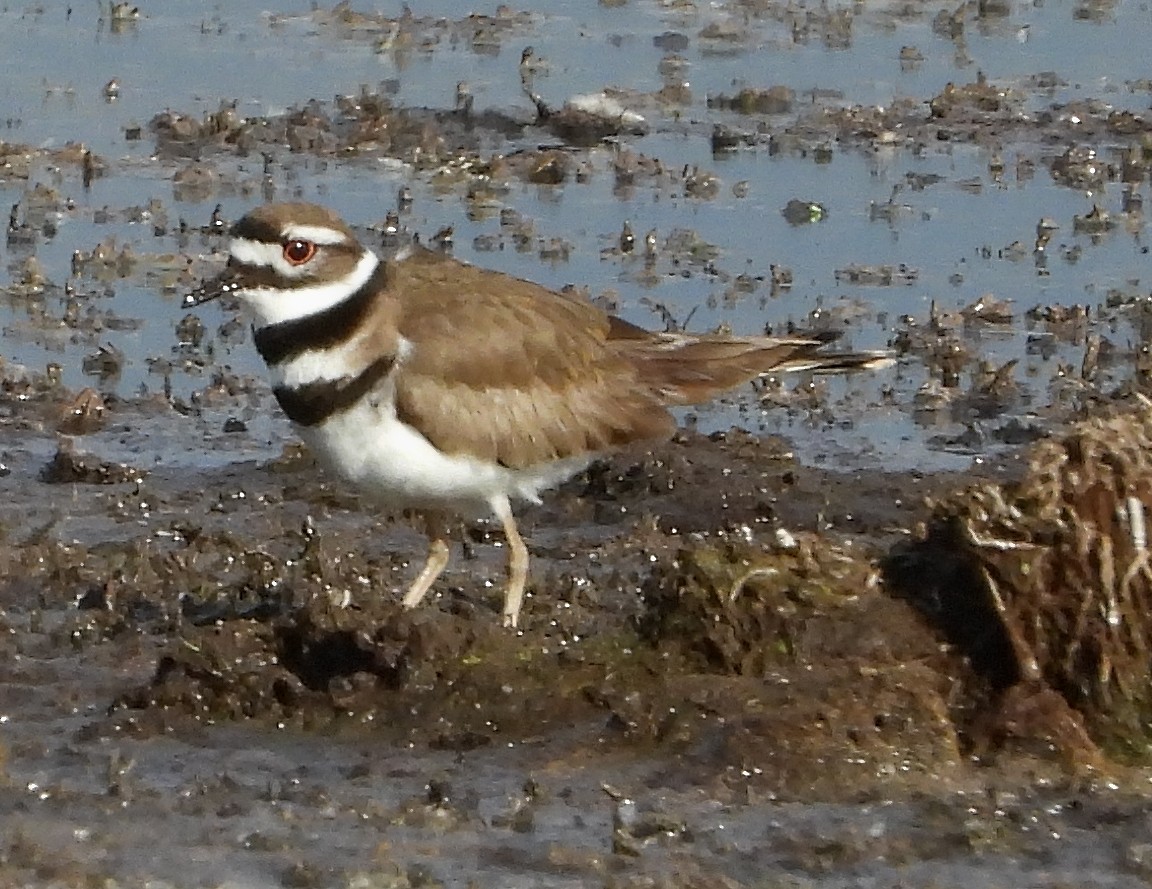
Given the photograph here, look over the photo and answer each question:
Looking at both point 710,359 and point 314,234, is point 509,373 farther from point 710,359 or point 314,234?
point 710,359

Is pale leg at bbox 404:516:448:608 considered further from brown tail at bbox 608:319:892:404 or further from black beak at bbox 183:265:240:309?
black beak at bbox 183:265:240:309

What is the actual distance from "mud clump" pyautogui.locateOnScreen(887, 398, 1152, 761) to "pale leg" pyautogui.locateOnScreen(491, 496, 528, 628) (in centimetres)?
155

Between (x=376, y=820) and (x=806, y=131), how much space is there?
9.11 meters

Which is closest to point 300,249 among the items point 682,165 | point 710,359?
point 710,359

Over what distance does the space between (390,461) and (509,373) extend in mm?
645

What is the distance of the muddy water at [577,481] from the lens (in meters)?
6.20

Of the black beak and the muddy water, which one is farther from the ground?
the black beak

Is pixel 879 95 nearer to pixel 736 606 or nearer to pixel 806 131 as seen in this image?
pixel 806 131

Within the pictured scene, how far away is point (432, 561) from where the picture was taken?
26.1 ft

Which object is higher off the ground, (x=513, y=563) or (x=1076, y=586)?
(x=1076, y=586)

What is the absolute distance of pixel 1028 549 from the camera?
669cm

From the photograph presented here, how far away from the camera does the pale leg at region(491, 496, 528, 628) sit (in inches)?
305

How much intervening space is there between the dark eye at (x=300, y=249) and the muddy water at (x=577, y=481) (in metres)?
0.97

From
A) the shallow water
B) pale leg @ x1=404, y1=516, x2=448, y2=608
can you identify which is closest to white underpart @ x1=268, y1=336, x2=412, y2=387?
pale leg @ x1=404, y1=516, x2=448, y2=608
